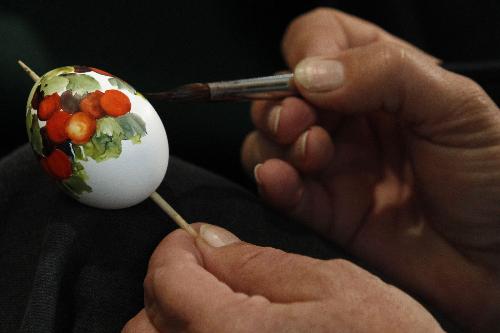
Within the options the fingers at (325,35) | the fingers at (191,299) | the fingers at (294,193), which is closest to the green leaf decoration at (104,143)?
the fingers at (191,299)

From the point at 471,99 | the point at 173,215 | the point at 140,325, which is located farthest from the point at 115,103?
the point at 471,99

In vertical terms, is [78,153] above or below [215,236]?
above

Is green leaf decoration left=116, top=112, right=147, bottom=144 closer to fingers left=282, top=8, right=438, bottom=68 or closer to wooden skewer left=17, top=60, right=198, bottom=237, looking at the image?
wooden skewer left=17, top=60, right=198, bottom=237

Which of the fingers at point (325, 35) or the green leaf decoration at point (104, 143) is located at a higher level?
the green leaf decoration at point (104, 143)

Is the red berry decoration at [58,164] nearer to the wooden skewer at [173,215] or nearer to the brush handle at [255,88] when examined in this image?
the wooden skewer at [173,215]

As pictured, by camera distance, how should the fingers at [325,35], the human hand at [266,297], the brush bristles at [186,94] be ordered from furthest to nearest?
1. the fingers at [325,35]
2. the brush bristles at [186,94]
3. the human hand at [266,297]

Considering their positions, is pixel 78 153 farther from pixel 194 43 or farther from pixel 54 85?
pixel 194 43
